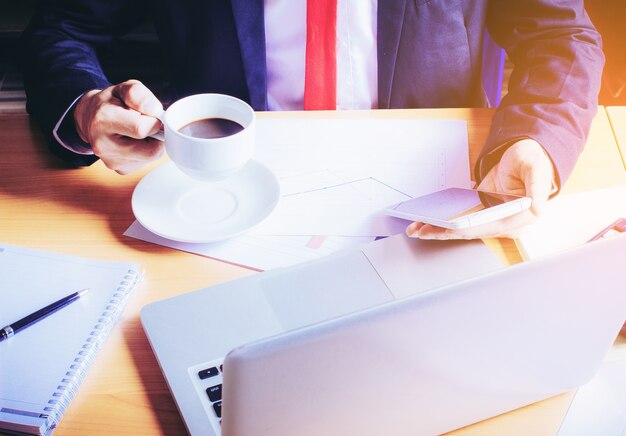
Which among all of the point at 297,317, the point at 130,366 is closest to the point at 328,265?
the point at 297,317

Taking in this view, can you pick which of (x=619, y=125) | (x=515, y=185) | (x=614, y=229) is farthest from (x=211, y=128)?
(x=619, y=125)

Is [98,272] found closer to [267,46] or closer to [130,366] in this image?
[130,366]

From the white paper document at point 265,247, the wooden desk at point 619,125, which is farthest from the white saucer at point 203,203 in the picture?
the wooden desk at point 619,125

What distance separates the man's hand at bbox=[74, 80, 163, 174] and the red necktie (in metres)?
0.43

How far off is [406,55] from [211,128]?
20.6 inches

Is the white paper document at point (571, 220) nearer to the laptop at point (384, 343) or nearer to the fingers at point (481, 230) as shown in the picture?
the fingers at point (481, 230)

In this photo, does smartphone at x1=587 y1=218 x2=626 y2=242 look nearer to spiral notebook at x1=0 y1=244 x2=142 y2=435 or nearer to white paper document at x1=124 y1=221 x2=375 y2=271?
white paper document at x1=124 y1=221 x2=375 y2=271

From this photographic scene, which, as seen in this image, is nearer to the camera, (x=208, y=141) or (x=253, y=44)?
(x=208, y=141)

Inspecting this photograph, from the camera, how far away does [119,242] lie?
2.65ft

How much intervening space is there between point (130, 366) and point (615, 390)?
517mm

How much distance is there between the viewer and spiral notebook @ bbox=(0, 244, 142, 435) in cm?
59

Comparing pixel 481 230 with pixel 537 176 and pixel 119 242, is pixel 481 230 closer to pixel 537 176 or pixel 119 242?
pixel 537 176

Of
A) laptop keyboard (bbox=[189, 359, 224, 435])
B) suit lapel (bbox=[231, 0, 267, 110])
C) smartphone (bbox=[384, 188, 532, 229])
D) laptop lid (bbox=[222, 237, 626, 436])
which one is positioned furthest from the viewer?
suit lapel (bbox=[231, 0, 267, 110])

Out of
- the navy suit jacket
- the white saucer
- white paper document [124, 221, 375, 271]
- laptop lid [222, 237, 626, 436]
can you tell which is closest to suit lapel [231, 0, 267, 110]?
the navy suit jacket
